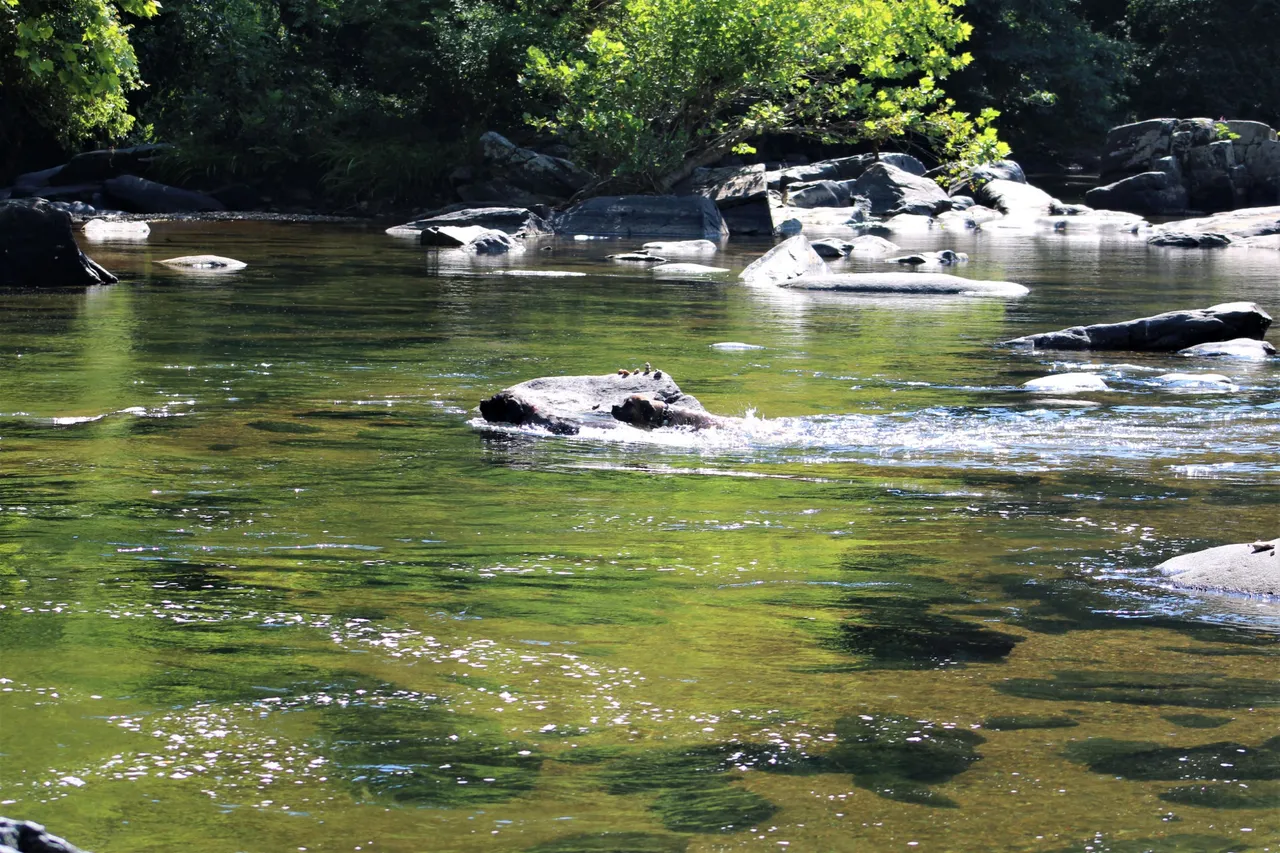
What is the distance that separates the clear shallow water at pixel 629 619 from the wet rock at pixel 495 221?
1457 cm

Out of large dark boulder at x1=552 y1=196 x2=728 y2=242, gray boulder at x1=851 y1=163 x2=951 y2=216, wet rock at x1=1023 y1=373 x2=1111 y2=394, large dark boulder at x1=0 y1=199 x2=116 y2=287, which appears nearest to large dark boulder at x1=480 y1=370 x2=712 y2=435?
wet rock at x1=1023 y1=373 x2=1111 y2=394

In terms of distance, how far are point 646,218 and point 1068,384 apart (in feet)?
51.1

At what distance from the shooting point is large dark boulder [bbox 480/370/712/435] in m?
7.99

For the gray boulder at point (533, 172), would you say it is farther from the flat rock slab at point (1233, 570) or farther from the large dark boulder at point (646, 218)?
the flat rock slab at point (1233, 570)

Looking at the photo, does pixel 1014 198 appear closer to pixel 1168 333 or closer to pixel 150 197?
pixel 150 197

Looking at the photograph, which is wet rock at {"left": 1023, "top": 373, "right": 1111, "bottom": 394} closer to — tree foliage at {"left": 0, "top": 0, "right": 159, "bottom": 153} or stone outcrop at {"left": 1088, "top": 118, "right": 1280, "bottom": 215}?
tree foliage at {"left": 0, "top": 0, "right": 159, "bottom": 153}

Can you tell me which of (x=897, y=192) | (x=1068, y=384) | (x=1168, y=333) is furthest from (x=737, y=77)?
(x=1068, y=384)

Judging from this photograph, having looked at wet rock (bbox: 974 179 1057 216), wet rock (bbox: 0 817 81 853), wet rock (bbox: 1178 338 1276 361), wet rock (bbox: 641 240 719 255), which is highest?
wet rock (bbox: 974 179 1057 216)

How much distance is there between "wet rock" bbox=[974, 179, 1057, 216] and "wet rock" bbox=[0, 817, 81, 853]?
2869 centimetres

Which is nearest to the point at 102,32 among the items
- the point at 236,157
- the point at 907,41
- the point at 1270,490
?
the point at 1270,490

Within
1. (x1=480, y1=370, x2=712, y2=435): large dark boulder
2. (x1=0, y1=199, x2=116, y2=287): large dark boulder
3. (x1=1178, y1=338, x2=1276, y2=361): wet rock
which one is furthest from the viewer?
(x1=0, y1=199, x2=116, y2=287): large dark boulder

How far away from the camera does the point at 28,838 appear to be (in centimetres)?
239

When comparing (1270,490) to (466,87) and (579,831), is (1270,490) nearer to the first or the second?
(579,831)

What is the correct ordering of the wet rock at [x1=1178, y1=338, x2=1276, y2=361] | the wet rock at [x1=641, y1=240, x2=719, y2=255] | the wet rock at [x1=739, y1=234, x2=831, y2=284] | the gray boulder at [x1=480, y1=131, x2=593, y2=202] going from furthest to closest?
the gray boulder at [x1=480, y1=131, x2=593, y2=202]
the wet rock at [x1=641, y1=240, x2=719, y2=255]
the wet rock at [x1=739, y1=234, x2=831, y2=284]
the wet rock at [x1=1178, y1=338, x2=1276, y2=361]
